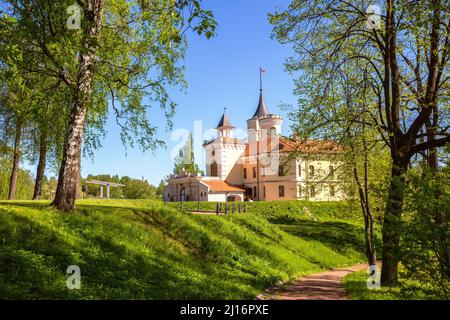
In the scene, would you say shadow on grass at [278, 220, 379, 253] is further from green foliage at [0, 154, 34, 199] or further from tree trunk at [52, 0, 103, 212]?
green foliage at [0, 154, 34, 199]

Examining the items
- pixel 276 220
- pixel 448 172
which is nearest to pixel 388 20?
pixel 448 172

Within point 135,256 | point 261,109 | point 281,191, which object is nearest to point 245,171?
point 281,191

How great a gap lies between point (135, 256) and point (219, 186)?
46.3m

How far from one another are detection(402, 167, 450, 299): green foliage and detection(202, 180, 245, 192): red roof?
48273 millimetres

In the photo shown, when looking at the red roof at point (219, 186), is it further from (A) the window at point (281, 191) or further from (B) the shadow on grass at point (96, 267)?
(B) the shadow on grass at point (96, 267)

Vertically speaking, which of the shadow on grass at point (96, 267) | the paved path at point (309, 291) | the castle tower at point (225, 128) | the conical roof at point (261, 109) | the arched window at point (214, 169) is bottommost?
the paved path at point (309, 291)

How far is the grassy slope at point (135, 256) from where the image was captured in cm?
836

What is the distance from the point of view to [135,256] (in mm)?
11328

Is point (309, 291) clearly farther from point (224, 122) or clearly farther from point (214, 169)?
point (224, 122)

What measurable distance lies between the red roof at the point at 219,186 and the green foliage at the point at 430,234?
48.3 m

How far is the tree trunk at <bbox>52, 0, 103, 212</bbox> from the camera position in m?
12.4

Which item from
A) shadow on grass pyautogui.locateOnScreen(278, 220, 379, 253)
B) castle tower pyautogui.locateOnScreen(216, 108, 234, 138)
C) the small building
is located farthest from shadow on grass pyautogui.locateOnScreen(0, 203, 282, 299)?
castle tower pyautogui.locateOnScreen(216, 108, 234, 138)

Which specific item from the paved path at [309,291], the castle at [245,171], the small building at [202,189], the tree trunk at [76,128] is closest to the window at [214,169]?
the castle at [245,171]

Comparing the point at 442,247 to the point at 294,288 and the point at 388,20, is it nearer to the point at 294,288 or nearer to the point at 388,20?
the point at 294,288
